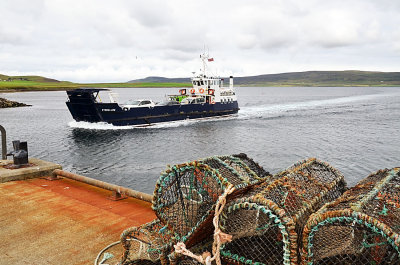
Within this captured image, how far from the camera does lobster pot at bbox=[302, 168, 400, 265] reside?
105 inches

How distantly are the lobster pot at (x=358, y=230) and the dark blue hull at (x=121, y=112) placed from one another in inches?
1267

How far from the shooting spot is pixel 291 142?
92.0 ft

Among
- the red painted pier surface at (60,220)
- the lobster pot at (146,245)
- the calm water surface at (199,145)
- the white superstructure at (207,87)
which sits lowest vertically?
the calm water surface at (199,145)

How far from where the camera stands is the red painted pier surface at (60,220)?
4402mm

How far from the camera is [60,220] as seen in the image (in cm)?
546

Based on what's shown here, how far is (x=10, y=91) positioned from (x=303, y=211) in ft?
488

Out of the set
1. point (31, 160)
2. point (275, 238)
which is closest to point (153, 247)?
point (275, 238)

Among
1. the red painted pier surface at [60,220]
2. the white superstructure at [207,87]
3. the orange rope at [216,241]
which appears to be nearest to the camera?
the orange rope at [216,241]

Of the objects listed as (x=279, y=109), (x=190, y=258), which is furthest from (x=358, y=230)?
(x=279, y=109)

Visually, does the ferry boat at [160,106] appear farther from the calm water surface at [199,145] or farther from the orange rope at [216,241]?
the orange rope at [216,241]

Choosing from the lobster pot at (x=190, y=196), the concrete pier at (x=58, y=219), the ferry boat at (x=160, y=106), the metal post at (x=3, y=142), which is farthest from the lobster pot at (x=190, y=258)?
the ferry boat at (x=160, y=106)

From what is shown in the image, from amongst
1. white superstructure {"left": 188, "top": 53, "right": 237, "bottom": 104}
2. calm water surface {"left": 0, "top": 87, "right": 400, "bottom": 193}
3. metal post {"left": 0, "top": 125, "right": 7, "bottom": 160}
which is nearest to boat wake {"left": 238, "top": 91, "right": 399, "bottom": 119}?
white superstructure {"left": 188, "top": 53, "right": 237, "bottom": 104}

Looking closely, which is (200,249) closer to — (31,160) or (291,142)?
(31,160)

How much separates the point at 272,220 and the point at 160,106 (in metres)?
34.3
